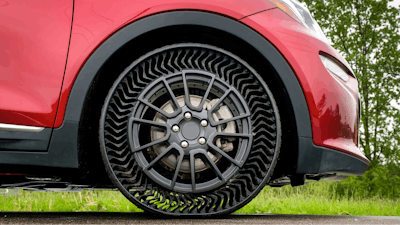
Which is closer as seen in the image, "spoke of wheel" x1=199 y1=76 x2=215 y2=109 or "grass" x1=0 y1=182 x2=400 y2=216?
"spoke of wheel" x1=199 y1=76 x2=215 y2=109

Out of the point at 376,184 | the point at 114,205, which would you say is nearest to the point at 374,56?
the point at 376,184

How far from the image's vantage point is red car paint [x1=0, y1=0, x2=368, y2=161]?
1499 mm

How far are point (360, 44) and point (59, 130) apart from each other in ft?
35.8

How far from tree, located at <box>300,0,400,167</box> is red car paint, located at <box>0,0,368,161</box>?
9.09 meters

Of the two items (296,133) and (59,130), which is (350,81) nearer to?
(296,133)

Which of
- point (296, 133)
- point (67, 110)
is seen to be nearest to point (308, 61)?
point (296, 133)

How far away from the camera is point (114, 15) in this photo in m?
1.58

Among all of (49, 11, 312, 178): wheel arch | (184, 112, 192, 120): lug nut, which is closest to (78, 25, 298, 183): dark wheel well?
(49, 11, 312, 178): wheel arch

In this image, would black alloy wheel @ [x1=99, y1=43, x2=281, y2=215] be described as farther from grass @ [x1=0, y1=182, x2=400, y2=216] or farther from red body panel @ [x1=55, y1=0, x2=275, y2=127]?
grass @ [x1=0, y1=182, x2=400, y2=216]

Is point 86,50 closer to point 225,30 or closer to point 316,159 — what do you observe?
point 225,30

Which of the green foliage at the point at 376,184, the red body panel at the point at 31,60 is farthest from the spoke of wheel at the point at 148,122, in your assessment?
the green foliage at the point at 376,184

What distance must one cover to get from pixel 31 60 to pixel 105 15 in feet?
1.36

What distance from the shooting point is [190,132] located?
154cm

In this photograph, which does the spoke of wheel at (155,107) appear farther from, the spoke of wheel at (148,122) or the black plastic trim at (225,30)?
the black plastic trim at (225,30)
